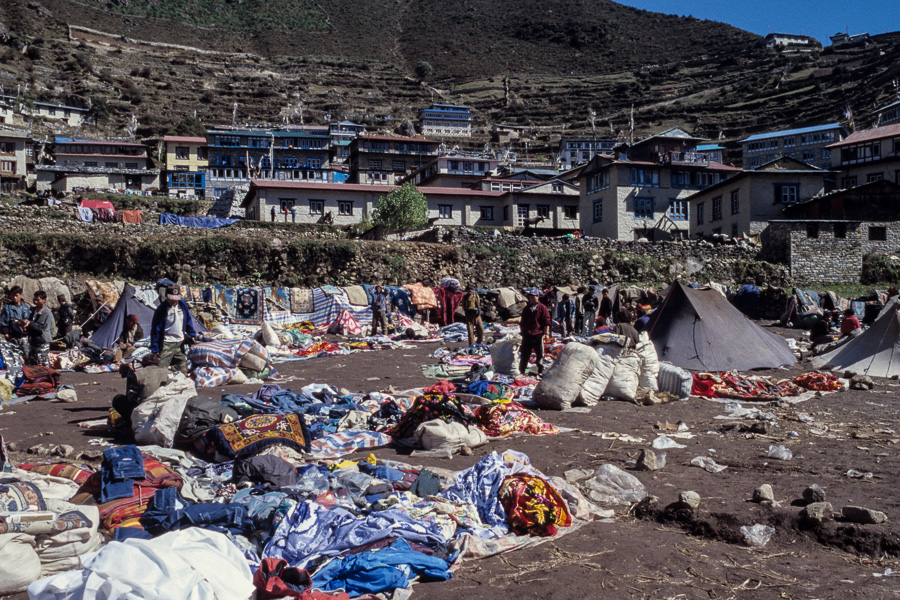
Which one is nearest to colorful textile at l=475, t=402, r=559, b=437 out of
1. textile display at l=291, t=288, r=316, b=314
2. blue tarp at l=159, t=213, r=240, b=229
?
textile display at l=291, t=288, r=316, b=314

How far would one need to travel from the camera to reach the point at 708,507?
5262 millimetres

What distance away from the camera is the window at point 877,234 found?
3206 cm

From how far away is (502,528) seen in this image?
4922 millimetres

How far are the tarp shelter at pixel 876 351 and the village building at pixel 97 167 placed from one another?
55131 millimetres

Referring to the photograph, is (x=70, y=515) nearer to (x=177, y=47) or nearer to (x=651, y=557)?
(x=651, y=557)

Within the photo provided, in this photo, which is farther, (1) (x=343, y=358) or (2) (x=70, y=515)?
(1) (x=343, y=358)

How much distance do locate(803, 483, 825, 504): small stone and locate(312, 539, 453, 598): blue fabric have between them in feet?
9.77

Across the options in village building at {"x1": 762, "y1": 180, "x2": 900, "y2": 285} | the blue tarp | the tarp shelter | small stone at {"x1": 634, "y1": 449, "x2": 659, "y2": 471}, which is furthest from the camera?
the blue tarp

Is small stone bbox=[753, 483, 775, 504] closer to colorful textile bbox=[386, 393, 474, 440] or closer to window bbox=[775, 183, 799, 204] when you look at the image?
colorful textile bbox=[386, 393, 474, 440]

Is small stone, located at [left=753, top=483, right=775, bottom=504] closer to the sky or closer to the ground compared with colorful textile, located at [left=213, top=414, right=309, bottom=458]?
closer to the ground

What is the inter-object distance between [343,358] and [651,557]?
11.2 m

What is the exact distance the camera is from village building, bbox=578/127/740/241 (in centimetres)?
3878

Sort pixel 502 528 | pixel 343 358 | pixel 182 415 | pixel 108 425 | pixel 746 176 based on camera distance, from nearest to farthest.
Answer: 1. pixel 502 528
2. pixel 182 415
3. pixel 108 425
4. pixel 343 358
5. pixel 746 176

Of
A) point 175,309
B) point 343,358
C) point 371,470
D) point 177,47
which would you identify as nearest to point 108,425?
point 175,309
